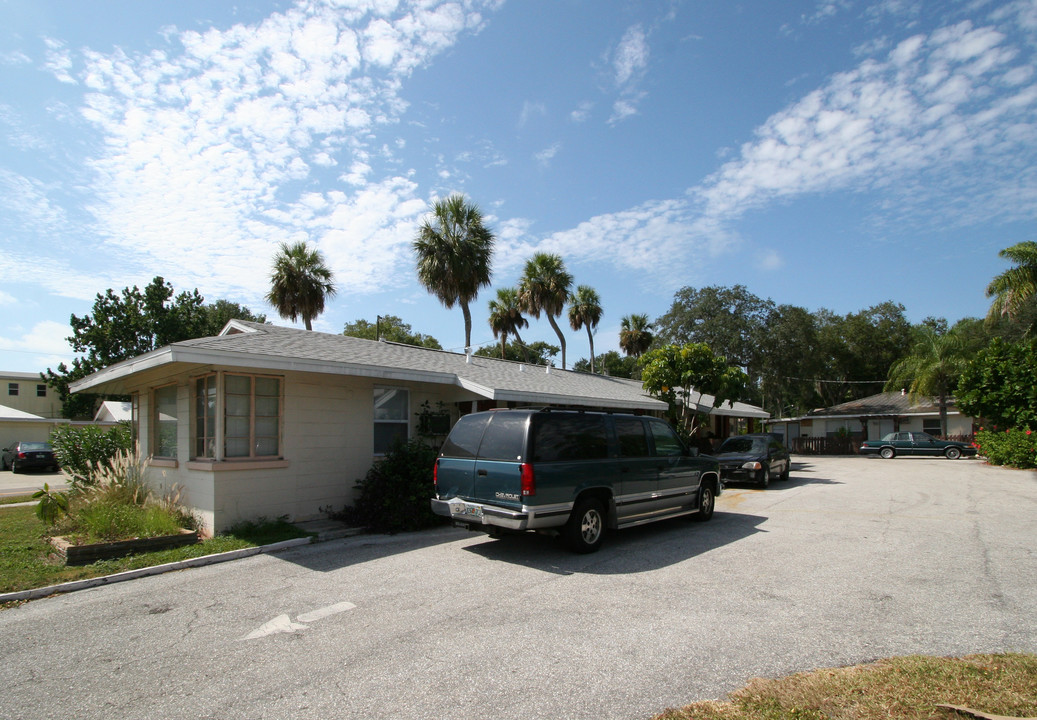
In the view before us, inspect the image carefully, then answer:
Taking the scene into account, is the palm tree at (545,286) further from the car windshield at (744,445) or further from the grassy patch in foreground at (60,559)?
the grassy patch in foreground at (60,559)

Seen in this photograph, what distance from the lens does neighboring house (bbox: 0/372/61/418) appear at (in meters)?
44.6

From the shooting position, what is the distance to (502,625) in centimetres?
519

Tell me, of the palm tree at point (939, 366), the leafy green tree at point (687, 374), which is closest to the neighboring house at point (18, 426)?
the leafy green tree at point (687, 374)

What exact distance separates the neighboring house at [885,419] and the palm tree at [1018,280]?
12280 millimetres

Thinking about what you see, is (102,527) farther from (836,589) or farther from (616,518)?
(836,589)

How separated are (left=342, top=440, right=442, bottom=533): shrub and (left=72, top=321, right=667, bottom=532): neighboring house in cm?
86

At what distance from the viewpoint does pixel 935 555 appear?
25.0 feet

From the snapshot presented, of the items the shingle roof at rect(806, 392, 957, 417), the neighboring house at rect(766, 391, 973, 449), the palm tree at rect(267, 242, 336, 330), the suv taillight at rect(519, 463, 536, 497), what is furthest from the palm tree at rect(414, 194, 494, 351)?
the shingle roof at rect(806, 392, 957, 417)

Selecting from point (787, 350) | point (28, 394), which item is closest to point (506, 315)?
point (787, 350)

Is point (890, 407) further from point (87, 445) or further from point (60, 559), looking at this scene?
point (60, 559)

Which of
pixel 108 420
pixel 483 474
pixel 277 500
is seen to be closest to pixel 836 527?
pixel 483 474

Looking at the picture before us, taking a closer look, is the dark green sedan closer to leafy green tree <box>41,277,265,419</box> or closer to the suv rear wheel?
the suv rear wheel

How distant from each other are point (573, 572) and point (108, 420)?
39.8 metres

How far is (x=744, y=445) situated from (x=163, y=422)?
15.2 metres
